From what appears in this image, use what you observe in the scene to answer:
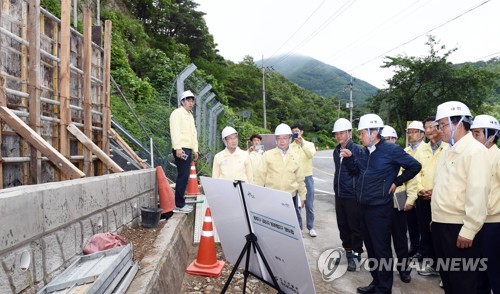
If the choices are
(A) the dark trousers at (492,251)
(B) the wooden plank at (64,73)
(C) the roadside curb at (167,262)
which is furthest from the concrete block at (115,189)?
(A) the dark trousers at (492,251)

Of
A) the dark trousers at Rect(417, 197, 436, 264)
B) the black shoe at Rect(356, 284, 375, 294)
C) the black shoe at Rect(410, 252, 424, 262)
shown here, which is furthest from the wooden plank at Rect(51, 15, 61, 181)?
the black shoe at Rect(410, 252, 424, 262)

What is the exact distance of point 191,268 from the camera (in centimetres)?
435

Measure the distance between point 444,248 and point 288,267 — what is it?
1683 mm

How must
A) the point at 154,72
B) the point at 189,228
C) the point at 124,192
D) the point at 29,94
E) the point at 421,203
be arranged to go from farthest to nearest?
the point at 154,72, the point at 189,228, the point at 421,203, the point at 124,192, the point at 29,94

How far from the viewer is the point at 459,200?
119 inches

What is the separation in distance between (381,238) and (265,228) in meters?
2.06

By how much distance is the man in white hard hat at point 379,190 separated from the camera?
12.9 ft

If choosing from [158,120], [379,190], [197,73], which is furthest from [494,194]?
[197,73]

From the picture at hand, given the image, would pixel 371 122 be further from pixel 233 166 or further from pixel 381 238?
pixel 233 166

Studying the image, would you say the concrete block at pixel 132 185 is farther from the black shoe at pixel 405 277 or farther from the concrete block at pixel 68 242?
the black shoe at pixel 405 277

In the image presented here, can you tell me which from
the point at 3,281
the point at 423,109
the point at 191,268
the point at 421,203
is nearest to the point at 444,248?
the point at 421,203

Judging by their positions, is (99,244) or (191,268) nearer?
(99,244)

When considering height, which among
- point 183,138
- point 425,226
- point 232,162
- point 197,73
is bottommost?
point 425,226

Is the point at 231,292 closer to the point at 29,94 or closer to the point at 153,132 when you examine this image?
the point at 29,94
